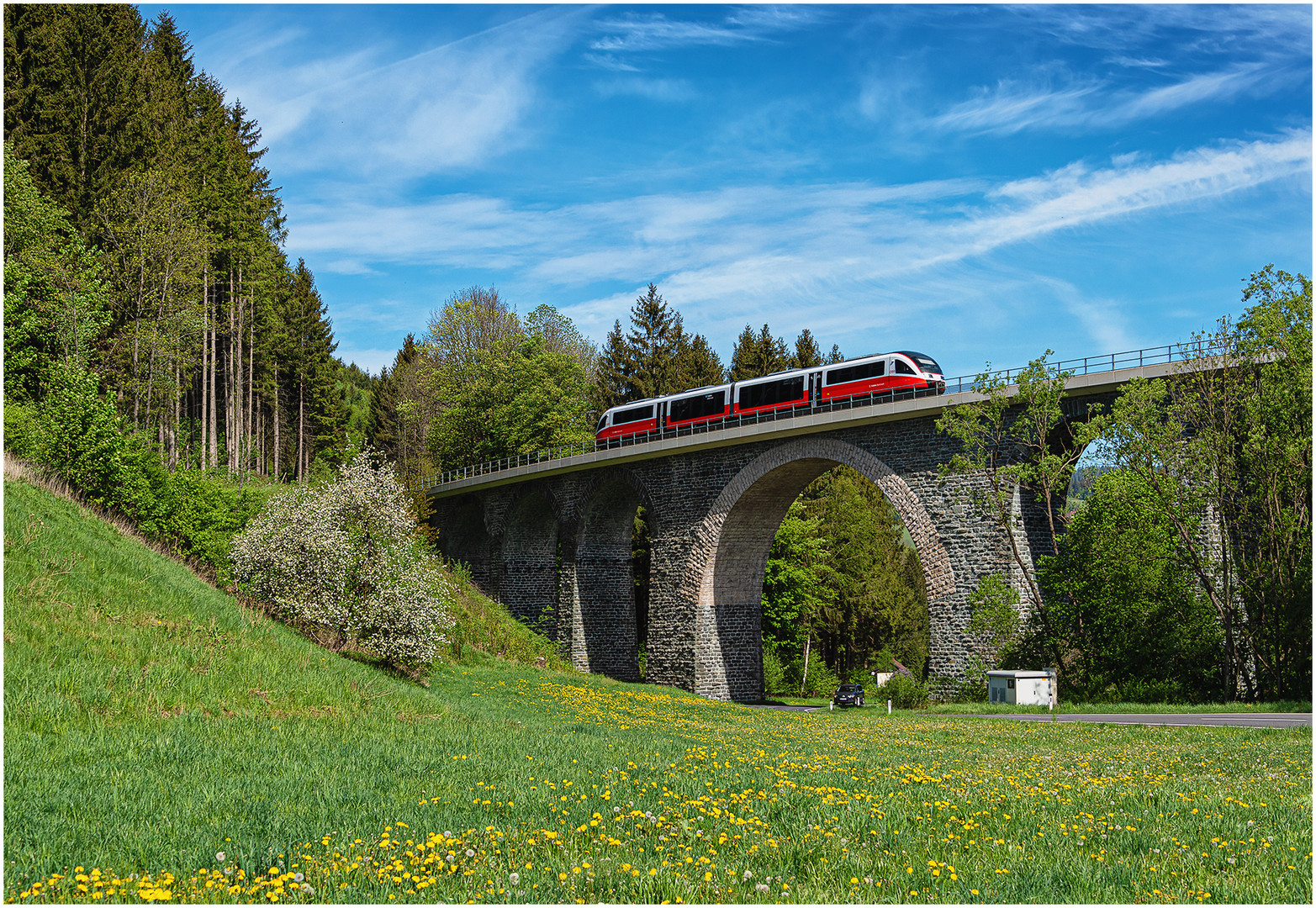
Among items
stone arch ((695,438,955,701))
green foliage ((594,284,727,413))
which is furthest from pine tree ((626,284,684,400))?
stone arch ((695,438,955,701))

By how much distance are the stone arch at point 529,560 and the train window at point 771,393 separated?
13941mm

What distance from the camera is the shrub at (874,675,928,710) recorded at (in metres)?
27.3

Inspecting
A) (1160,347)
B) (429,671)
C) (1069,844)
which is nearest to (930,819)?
(1069,844)

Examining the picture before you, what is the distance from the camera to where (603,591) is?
41438 mm

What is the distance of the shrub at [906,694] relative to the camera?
27.3 metres

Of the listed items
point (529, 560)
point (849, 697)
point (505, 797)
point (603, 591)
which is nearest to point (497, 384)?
point (529, 560)

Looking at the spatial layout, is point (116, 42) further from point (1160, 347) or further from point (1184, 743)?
point (1184, 743)

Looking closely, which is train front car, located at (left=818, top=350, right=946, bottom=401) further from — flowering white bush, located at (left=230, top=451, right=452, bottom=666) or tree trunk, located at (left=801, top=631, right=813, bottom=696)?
tree trunk, located at (left=801, top=631, right=813, bottom=696)

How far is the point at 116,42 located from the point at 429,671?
27.0 meters

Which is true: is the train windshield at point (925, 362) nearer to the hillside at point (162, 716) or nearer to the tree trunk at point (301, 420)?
the hillside at point (162, 716)

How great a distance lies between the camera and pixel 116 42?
1324 inches

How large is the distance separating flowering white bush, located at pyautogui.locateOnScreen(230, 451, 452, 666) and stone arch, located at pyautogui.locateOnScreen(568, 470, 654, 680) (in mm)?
18909

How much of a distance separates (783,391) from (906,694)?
12.3 metres

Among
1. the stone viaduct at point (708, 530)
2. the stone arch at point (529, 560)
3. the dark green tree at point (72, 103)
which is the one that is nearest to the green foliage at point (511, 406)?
the stone viaduct at point (708, 530)
